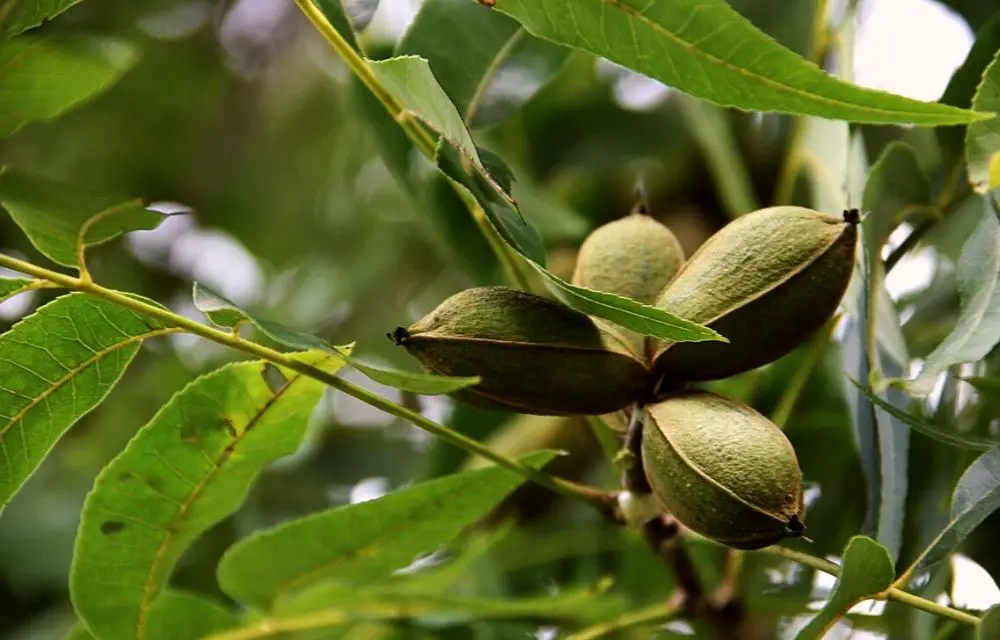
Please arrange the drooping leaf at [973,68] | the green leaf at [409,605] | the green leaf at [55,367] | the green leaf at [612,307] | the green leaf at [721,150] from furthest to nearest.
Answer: the green leaf at [721,150] → the green leaf at [409,605] → the drooping leaf at [973,68] → the green leaf at [55,367] → the green leaf at [612,307]

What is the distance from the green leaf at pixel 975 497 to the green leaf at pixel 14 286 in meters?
0.69

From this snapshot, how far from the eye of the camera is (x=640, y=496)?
873mm

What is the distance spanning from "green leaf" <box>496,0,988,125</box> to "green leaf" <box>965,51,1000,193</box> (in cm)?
8

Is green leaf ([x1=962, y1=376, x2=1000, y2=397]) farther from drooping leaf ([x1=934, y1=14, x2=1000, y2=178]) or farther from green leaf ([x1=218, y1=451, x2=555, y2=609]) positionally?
green leaf ([x1=218, y1=451, x2=555, y2=609])

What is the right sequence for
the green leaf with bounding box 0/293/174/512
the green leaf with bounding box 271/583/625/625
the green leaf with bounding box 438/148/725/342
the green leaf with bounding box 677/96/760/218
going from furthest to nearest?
the green leaf with bounding box 677/96/760/218
the green leaf with bounding box 271/583/625/625
the green leaf with bounding box 0/293/174/512
the green leaf with bounding box 438/148/725/342

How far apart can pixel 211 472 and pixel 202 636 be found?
23cm

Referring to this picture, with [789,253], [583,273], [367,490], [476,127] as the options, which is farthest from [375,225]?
[789,253]

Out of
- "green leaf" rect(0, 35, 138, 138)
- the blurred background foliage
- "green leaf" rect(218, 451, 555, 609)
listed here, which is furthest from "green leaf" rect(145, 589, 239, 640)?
"green leaf" rect(0, 35, 138, 138)

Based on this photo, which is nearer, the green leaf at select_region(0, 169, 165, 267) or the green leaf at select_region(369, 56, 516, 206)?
the green leaf at select_region(369, 56, 516, 206)

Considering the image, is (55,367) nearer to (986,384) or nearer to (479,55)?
(479,55)

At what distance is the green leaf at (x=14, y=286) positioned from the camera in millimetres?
809

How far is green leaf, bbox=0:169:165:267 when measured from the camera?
0.82 metres

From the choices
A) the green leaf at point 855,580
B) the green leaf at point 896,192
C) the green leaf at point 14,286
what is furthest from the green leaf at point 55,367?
the green leaf at point 896,192

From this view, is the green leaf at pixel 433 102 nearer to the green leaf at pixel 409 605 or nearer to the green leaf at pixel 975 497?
the green leaf at pixel 975 497
